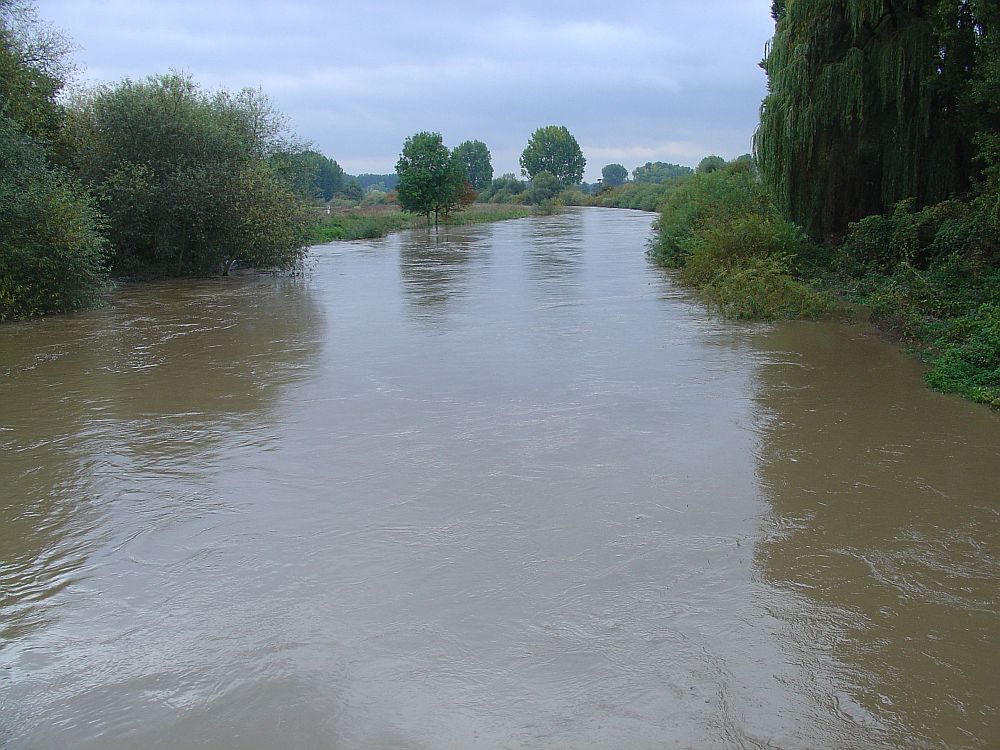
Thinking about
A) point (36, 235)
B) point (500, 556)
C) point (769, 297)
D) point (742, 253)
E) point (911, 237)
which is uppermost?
point (36, 235)

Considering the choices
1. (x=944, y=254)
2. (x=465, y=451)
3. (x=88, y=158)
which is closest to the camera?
(x=465, y=451)

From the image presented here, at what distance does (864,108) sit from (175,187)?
16771mm

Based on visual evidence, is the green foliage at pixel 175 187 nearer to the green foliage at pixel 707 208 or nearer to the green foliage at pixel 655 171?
the green foliage at pixel 707 208

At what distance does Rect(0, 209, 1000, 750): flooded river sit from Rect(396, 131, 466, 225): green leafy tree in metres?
40.1

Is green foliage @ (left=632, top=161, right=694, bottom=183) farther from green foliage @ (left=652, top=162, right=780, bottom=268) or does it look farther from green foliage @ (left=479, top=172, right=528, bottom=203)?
green foliage @ (left=652, top=162, right=780, bottom=268)

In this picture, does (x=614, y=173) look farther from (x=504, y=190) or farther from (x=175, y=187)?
(x=175, y=187)

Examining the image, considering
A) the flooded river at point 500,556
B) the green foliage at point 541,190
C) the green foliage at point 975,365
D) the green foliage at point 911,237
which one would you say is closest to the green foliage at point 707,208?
the green foliage at point 911,237

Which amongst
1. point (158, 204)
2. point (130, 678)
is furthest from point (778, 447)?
point (158, 204)

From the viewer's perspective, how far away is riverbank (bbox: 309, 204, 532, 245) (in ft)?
146

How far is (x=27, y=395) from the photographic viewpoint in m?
10.5

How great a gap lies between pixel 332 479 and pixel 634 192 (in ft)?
290

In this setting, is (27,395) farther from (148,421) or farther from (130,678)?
(130,678)

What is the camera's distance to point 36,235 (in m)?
15.7

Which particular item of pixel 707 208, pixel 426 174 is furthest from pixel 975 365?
pixel 426 174
